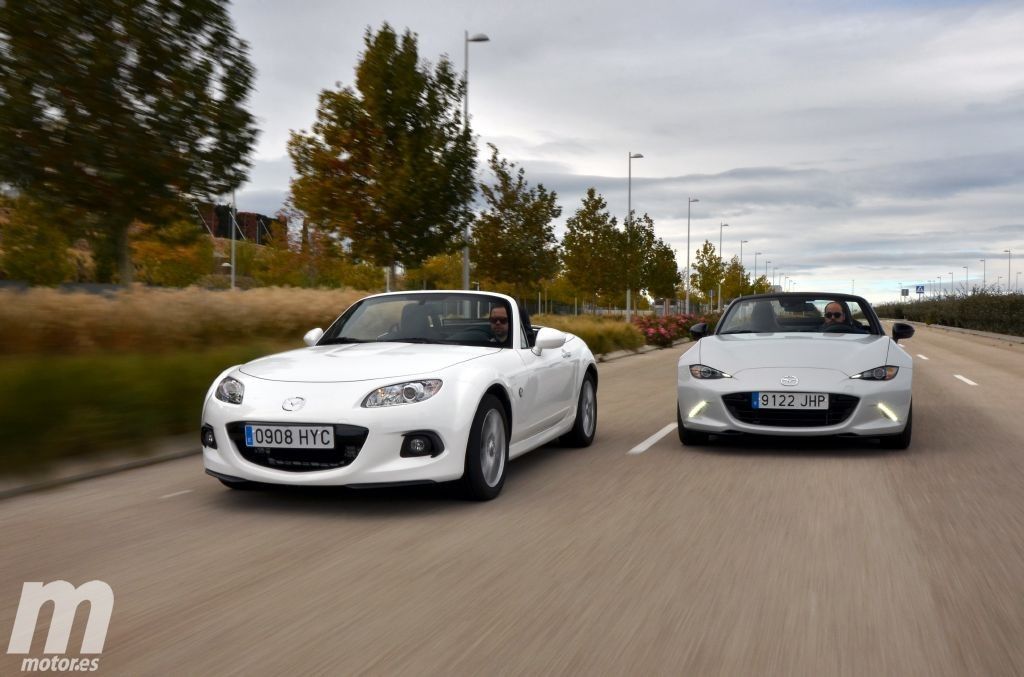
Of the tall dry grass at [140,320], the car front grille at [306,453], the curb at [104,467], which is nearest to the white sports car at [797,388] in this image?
the car front grille at [306,453]

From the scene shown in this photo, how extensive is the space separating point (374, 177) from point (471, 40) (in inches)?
220

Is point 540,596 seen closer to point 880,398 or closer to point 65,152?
point 880,398

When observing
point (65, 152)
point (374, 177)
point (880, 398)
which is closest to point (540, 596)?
point (880, 398)

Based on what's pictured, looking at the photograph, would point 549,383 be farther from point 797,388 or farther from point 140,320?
point 140,320

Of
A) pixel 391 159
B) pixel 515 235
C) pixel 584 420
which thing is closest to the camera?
pixel 584 420

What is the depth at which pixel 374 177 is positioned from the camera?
22.3m

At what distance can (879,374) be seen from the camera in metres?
8.36

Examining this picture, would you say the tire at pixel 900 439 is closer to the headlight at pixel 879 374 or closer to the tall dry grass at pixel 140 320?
the headlight at pixel 879 374

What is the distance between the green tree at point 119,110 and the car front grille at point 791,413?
7.50 metres

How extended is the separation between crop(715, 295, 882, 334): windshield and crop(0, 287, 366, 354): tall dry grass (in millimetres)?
6254

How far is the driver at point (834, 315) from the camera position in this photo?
9.81 metres

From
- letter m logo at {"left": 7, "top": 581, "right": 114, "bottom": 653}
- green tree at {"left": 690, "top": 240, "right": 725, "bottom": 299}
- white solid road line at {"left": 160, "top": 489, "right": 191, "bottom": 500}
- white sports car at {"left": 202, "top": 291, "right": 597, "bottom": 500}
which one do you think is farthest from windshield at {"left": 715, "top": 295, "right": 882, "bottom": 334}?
green tree at {"left": 690, "top": 240, "right": 725, "bottom": 299}

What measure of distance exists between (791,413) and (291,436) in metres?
4.19

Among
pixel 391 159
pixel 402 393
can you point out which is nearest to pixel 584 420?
pixel 402 393
